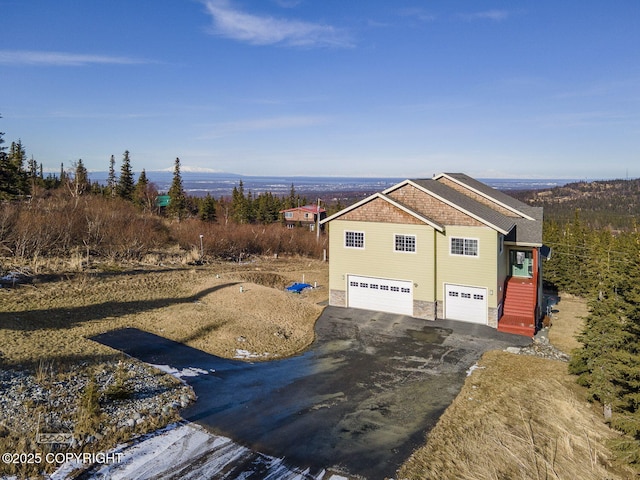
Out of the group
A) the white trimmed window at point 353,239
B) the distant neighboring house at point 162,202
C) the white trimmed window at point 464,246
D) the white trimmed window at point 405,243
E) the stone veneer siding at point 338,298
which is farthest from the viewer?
the distant neighboring house at point 162,202

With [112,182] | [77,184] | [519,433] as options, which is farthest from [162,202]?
[519,433]

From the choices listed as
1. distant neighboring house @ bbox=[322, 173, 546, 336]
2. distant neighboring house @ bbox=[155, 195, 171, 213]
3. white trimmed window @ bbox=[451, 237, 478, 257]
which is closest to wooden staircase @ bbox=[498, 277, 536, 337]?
distant neighboring house @ bbox=[322, 173, 546, 336]

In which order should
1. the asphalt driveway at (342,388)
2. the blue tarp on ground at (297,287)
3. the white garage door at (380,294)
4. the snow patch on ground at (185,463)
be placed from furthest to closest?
1. the blue tarp on ground at (297,287)
2. the white garage door at (380,294)
3. the asphalt driveway at (342,388)
4. the snow patch on ground at (185,463)

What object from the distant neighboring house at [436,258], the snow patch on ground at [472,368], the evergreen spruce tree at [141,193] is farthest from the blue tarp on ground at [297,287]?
the evergreen spruce tree at [141,193]

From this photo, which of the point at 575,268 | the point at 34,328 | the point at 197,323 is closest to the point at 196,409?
the point at 197,323

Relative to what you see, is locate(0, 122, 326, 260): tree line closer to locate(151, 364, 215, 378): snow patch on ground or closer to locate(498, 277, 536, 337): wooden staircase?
locate(151, 364, 215, 378): snow patch on ground

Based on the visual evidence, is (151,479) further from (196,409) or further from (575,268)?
(575,268)

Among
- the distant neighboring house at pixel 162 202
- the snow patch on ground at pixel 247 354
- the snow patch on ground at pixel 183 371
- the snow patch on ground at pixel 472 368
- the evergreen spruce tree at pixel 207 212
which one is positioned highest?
the distant neighboring house at pixel 162 202

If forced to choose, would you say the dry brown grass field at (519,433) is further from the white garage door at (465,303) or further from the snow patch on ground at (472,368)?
the white garage door at (465,303)
